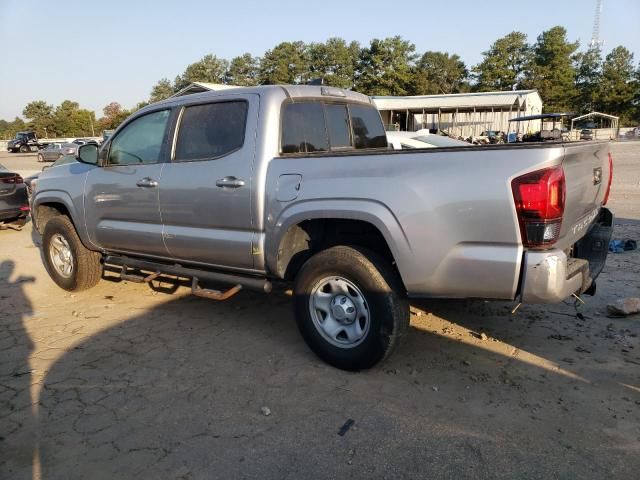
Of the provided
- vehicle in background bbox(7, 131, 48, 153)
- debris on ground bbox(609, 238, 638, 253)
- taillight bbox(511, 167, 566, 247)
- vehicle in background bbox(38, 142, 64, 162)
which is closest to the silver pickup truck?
taillight bbox(511, 167, 566, 247)

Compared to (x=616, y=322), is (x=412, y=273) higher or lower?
higher

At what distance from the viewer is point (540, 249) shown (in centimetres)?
276

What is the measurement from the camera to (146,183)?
170 inches

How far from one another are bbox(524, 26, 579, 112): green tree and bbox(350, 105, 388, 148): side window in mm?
65484

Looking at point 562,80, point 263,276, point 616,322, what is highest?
point 562,80

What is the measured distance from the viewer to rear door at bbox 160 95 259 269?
3.73m

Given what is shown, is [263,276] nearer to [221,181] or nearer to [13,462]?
[221,181]

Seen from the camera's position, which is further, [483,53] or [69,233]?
[483,53]

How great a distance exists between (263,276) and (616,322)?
10.1 feet

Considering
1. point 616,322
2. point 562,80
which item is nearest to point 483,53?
point 562,80

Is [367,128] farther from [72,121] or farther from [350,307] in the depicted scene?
[72,121]

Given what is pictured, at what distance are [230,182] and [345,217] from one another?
39.9 inches

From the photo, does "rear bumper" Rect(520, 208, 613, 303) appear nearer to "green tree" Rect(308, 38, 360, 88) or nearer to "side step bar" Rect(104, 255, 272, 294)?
"side step bar" Rect(104, 255, 272, 294)

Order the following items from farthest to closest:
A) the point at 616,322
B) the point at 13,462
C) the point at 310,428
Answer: the point at 616,322 < the point at 310,428 < the point at 13,462
